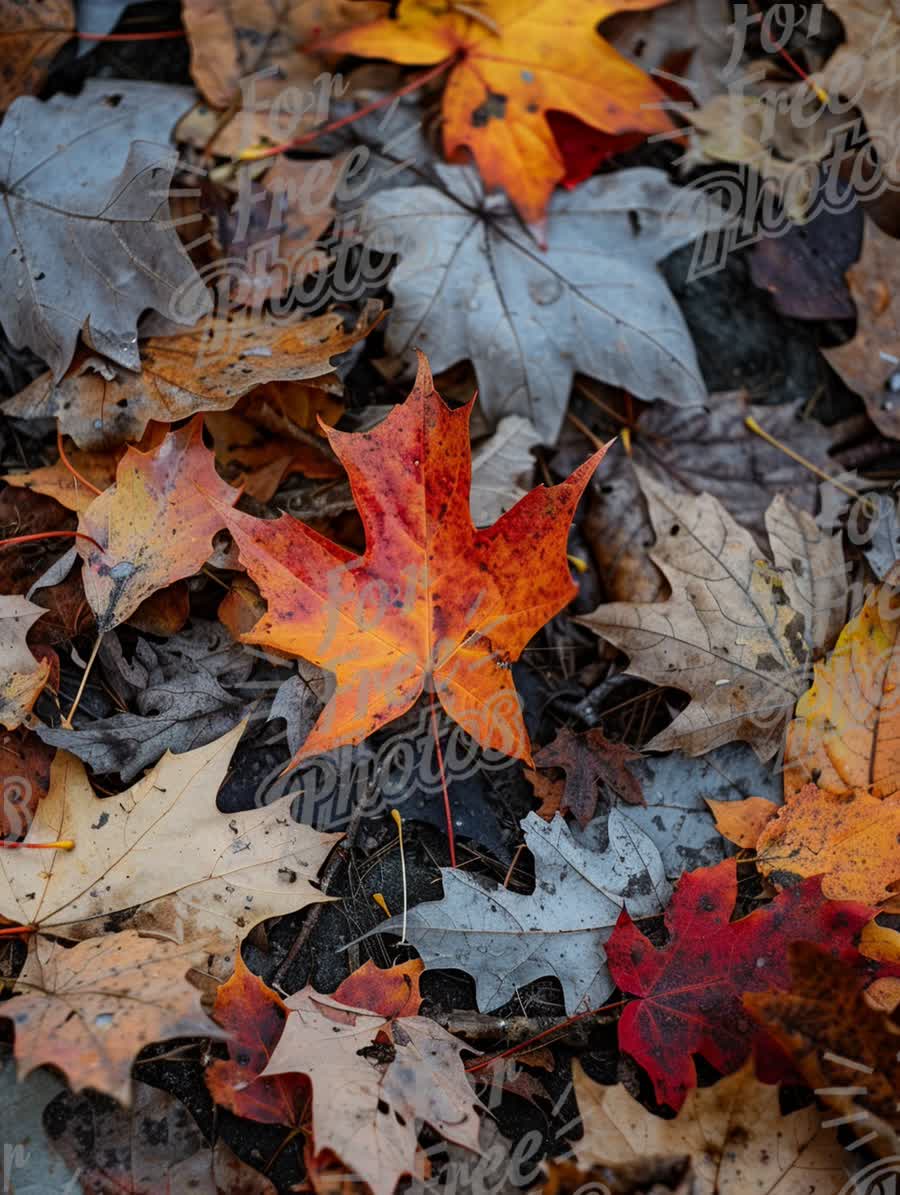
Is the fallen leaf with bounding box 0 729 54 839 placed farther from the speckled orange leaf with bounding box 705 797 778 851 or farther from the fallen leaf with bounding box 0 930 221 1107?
the speckled orange leaf with bounding box 705 797 778 851

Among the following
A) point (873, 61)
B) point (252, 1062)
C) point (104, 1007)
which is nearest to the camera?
point (104, 1007)

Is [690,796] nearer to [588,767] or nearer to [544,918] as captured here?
[588,767]

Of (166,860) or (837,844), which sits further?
(837,844)

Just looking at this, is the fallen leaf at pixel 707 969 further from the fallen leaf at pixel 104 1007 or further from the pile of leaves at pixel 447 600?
the fallen leaf at pixel 104 1007

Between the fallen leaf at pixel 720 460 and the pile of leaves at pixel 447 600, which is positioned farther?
the fallen leaf at pixel 720 460

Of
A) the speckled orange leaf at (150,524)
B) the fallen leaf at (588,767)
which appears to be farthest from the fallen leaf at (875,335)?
the speckled orange leaf at (150,524)

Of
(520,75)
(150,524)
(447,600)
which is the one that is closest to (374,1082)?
(447,600)
